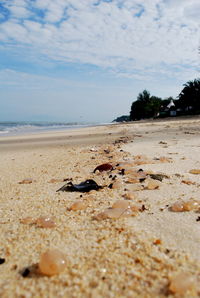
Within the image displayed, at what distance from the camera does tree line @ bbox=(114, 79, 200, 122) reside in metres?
50.7

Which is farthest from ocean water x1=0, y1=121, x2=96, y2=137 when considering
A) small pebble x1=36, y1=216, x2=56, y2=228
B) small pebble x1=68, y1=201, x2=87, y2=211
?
small pebble x1=36, y1=216, x2=56, y2=228

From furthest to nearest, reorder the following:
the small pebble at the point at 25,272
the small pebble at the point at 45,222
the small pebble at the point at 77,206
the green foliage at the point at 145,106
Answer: the green foliage at the point at 145,106 → the small pebble at the point at 77,206 → the small pebble at the point at 45,222 → the small pebble at the point at 25,272

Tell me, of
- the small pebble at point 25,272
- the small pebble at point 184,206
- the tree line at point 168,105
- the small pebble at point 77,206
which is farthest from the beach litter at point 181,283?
the tree line at point 168,105

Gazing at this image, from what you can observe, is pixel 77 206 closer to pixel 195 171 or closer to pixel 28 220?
pixel 28 220

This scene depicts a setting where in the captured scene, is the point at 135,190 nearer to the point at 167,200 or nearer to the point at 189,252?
the point at 167,200

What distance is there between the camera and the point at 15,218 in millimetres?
2059

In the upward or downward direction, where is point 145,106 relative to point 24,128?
upward

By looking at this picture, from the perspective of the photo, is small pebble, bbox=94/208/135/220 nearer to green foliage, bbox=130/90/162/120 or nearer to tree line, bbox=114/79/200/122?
tree line, bbox=114/79/200/122

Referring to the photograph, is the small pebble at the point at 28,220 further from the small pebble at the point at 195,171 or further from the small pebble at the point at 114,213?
the small pebble at the point at 195,171

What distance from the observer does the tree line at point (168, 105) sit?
50.7 m

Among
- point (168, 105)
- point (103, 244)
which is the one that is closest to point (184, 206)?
point (103, 244)

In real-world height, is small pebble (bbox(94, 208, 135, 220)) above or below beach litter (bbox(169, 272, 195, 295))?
above

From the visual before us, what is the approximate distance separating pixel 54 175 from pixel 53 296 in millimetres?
2759

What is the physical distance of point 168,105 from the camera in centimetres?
7788
